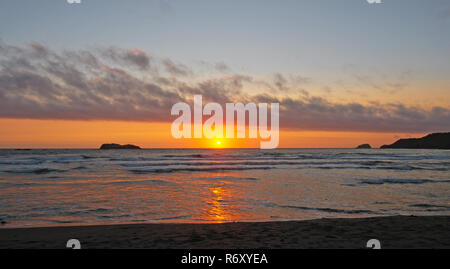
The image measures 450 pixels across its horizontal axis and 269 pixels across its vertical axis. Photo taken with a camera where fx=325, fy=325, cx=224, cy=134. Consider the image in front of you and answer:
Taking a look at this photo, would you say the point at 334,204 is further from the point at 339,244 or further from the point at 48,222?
the point at 48,222

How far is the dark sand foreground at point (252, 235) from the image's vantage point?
301 inches

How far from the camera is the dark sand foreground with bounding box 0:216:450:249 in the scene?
765cm

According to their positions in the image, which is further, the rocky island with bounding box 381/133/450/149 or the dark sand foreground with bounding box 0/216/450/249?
the rocky island with bounding box 381/133/450/149

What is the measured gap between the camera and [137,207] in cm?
1341

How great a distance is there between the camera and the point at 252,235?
27.6 feet

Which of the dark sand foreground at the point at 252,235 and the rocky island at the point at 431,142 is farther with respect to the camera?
the rocky island at the point at 431,142

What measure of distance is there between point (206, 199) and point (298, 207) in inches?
177

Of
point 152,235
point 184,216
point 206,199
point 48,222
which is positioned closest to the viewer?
point 152,235

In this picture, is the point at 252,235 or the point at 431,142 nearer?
the point at 252,235
